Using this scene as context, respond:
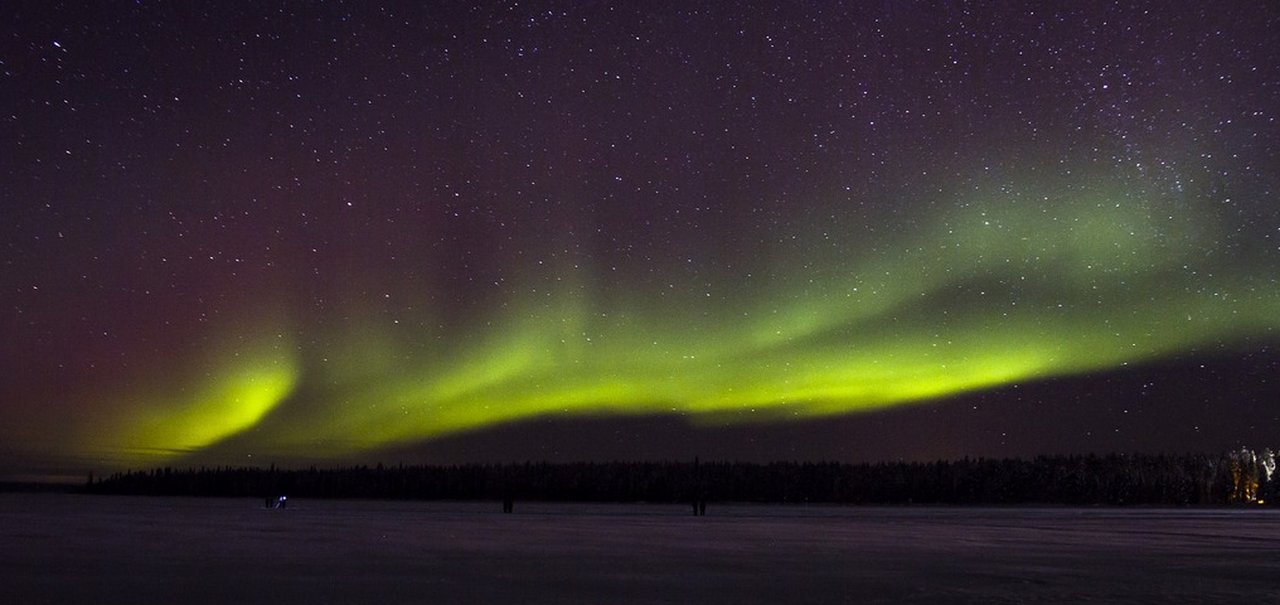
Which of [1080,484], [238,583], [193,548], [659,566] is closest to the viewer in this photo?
[238,583]

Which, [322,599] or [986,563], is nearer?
[322,599]

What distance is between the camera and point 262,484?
185500mm

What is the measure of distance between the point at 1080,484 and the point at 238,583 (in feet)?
474

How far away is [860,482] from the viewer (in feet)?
512

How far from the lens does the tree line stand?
472 ft

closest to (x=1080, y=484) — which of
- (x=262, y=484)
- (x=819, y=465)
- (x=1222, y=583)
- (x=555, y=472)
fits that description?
(x=819, y=465)

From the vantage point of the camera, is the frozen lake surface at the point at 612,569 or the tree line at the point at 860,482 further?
the tree line at the point at 860,482

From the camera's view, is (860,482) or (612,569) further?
(860,482)

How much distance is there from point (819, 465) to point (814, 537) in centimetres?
14167

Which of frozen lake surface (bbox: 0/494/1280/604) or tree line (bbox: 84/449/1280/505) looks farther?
tree line (bbox: 84/449/1280/505)

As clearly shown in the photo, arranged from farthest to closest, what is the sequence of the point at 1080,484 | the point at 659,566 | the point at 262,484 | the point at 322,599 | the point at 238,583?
the point at 262,484 < the point at 1080,484 < the point at 659,566 < the point at 238,583 < the point at 322,599

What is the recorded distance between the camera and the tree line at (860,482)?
144 meters

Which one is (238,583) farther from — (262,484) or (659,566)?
(262,484)

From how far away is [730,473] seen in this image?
164 m
